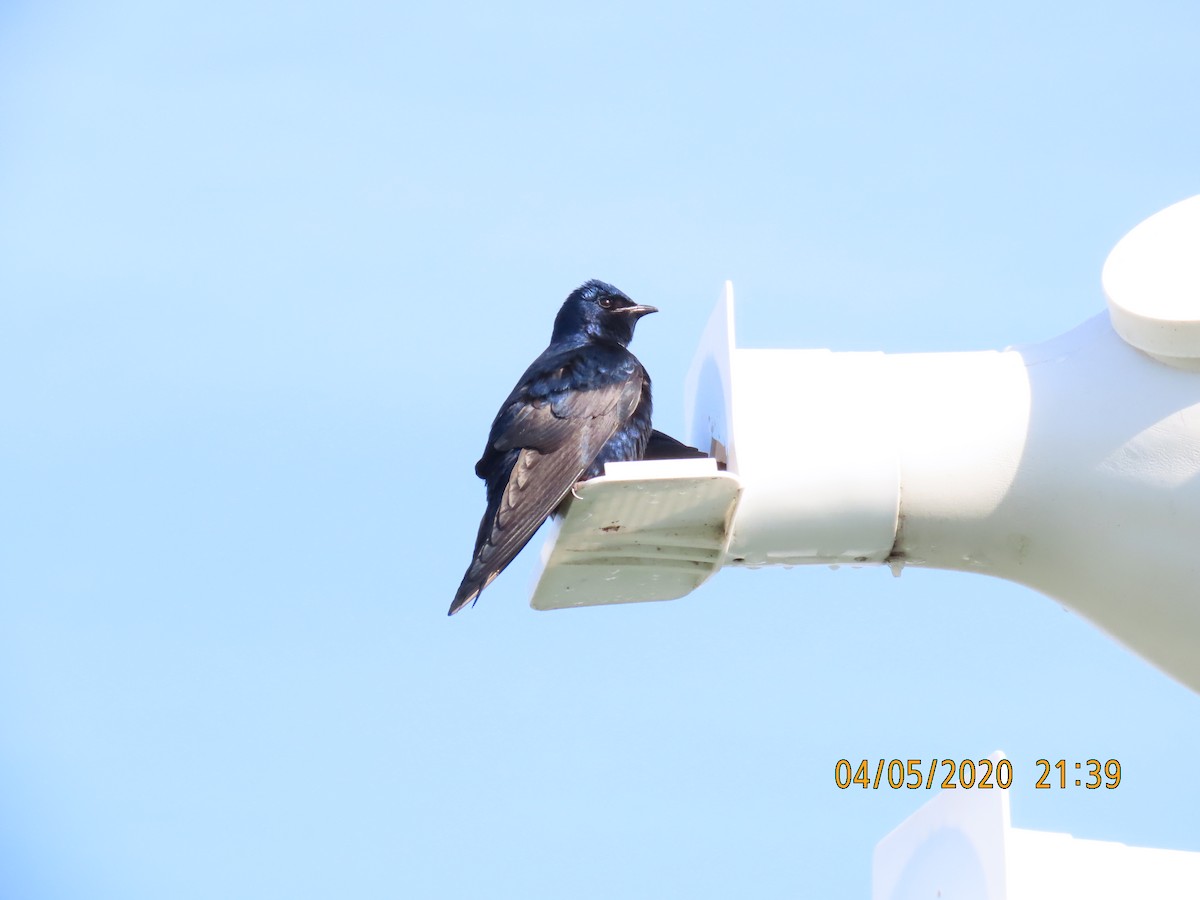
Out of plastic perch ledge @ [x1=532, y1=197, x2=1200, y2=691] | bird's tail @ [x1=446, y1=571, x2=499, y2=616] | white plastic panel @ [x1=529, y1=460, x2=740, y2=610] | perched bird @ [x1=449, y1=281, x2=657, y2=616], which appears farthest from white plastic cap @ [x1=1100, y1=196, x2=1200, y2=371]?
bird's tail @ [x1=446, y1=571, x2=499, y2=616]

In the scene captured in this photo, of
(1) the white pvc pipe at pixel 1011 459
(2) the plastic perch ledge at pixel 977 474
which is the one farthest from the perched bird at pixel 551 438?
(1) the white pvc pipe at pixel 1011 459

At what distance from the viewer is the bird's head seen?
629 centimetres

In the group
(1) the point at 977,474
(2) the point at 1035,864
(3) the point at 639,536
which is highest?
(1) the point at 977,474

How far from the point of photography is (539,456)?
16.2 ft

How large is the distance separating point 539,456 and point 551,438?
0.31ft

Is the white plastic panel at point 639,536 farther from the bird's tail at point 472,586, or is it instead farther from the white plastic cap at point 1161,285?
the white plastic cap at point 1161,285

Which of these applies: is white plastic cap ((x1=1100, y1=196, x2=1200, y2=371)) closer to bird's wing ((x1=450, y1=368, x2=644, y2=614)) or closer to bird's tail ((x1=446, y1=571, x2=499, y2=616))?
bird's wing ((x1=450, y1=368, x2=644, y2=614))

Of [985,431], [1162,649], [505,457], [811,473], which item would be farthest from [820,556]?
[505,457]

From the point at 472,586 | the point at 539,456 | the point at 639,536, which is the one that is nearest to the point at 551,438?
the point at 539,456

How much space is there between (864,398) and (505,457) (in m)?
1.86

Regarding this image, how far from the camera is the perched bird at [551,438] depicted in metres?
4.71

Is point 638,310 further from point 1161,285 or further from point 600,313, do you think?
point 1161,285

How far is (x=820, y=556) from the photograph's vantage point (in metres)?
3.77

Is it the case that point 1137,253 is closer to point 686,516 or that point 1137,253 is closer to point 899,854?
point 686,516
